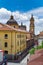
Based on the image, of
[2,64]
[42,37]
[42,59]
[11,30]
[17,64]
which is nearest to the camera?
[42,59]

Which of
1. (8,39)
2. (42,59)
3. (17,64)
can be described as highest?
(8,39)

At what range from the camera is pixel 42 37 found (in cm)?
6962

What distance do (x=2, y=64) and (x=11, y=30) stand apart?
52.2 feet

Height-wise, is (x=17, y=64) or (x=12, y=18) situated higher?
(x=12, y=18)

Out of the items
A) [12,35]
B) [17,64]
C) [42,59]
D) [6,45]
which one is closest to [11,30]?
[12,35]

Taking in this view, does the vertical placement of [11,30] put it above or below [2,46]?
above

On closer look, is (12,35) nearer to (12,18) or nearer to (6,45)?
(6,45)

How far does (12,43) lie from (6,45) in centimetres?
165

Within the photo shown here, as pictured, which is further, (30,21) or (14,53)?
(30,21)

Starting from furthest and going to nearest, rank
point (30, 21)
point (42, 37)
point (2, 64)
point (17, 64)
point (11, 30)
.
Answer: point (30, 21), point (42, 37), point (11, 30), point (17, 64), point (2, 64)

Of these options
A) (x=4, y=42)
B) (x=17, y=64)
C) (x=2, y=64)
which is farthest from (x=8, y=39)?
(x=2, y=64)

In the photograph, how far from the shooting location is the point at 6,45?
147ft

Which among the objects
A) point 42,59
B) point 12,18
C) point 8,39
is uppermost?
point 12,18

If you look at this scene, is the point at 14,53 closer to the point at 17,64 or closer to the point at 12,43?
the point at 12,43
